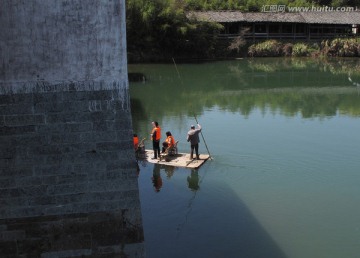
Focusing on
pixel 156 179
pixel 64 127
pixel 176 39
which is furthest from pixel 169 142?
pixel 176 39

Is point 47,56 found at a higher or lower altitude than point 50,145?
higher

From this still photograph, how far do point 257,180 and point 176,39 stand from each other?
98.6 feet

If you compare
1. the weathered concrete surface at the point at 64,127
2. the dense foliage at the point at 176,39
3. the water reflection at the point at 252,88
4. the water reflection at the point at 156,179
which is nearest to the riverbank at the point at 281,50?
the dense foliage at the point at 176,39

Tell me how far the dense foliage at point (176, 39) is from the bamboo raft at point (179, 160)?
26984 millimetres

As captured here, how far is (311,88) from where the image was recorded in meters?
27.2

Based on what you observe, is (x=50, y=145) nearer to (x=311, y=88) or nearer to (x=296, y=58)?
(x=311, y=88)

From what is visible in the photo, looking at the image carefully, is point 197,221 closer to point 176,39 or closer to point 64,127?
Answer: point 64,127

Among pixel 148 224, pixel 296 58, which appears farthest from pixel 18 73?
pixel 296 58

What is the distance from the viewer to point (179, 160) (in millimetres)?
12461

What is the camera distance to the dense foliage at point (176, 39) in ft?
→ 127

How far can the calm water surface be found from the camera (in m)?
8.94

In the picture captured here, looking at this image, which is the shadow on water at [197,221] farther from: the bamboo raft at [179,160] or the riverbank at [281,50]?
the riverbank at [281,50]

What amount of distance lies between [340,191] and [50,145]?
762 cm

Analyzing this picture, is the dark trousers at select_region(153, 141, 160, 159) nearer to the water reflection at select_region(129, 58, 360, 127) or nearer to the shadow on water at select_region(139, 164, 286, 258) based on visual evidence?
the shadow on water at select_region(139, 164, 286, 258)
